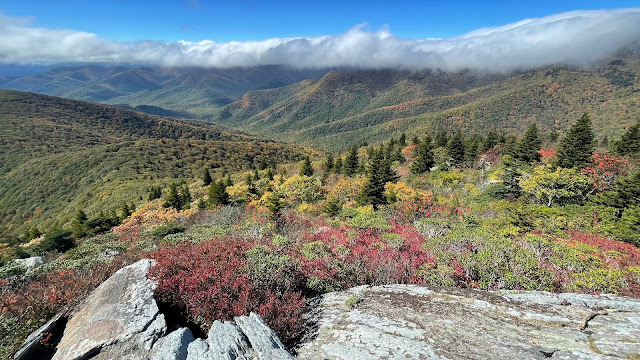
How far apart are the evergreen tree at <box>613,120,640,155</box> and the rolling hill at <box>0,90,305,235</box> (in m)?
62.6

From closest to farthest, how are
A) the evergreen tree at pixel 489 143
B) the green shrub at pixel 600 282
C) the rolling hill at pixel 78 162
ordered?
the green shrub at pixel 600 282 < the evergreen tree at pixel 489 143 < the rolling hill at pixel 78 162

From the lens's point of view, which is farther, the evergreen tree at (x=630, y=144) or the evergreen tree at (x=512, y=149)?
the evergreen tree at (x=512, y=149)

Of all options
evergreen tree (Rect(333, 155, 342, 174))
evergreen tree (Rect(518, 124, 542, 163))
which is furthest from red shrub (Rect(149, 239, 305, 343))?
evergreen tree (Rect(333, 155, 342, 174))

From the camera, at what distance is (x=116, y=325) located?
17.2ft

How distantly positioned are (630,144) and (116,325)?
3488 cm

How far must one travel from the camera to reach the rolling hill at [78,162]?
6003 centimetres

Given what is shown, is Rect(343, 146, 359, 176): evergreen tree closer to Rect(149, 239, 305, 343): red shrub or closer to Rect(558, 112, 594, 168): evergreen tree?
Rect(558, 112, 594, 168): evergreen tree

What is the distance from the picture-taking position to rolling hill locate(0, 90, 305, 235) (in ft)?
197

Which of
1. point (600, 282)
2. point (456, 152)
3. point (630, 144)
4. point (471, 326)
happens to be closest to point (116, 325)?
point (471, 326)

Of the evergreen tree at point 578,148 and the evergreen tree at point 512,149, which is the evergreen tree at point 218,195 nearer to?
the evergreen tree at point 512,149

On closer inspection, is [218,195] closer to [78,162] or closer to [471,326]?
[471,326]

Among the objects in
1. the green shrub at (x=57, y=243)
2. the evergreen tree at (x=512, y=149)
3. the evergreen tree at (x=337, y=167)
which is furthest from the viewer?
the evergreen tree at (x=337, y=167)

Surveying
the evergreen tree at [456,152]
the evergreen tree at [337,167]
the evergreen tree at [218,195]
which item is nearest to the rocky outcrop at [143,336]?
the evergreen tree at [218,195]

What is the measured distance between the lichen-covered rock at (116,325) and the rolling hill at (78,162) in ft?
158
